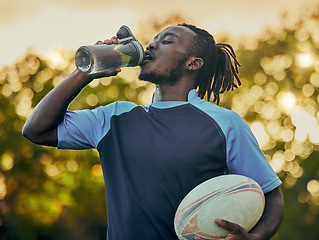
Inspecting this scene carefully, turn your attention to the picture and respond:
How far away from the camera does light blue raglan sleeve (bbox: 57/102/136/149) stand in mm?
3781

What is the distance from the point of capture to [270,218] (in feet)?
11.5

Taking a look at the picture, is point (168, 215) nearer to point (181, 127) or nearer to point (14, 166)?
point (181, 127)

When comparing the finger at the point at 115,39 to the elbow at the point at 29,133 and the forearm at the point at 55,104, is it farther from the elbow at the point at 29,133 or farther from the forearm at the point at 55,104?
the elbow at the point at 29,133

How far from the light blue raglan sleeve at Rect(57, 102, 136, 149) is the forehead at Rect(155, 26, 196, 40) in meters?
0.66

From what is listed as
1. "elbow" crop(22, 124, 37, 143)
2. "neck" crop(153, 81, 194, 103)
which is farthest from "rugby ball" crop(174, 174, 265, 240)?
"elbow" crop(22, 124, 37, 143)

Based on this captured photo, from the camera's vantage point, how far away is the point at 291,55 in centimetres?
2650

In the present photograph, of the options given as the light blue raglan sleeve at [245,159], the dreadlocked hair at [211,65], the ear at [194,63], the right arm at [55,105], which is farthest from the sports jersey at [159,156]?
the dreadlocked hair at [211,65]

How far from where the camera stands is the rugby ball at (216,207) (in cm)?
322

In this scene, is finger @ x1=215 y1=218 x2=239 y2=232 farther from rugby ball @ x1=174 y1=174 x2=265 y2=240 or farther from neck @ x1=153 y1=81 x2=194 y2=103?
neck @ x1=153 y1=81 x2=194 y2=103

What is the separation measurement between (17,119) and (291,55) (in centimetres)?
1438

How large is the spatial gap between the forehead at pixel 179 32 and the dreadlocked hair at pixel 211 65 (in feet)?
0.19

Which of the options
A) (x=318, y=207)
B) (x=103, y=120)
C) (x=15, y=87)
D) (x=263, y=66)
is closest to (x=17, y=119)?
(x=15, y=87)

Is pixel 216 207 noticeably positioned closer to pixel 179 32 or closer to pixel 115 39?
pixel 115 39

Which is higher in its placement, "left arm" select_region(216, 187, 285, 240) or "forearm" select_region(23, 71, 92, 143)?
"forearm" select_region(23, 71, 92, 143)
